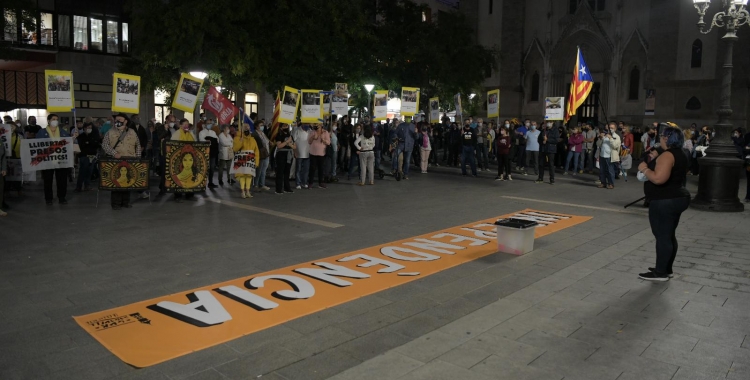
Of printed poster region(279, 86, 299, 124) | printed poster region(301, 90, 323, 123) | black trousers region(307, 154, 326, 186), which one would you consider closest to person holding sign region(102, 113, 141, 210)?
printed poster region(279, 86, 299, 124)

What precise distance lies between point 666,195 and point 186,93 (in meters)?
11.3

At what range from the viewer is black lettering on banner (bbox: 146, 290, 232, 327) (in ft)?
17.6

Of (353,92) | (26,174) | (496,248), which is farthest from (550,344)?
(353,92)

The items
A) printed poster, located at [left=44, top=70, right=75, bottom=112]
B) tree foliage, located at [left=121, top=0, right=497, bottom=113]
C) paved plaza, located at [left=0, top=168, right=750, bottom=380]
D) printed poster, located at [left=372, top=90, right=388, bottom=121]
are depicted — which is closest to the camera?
paved plaza, located at [left=0, top=168, right=750, bottom=380]

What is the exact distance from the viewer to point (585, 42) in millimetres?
39438

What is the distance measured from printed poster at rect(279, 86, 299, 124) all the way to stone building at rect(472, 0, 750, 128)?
27485 millimetres

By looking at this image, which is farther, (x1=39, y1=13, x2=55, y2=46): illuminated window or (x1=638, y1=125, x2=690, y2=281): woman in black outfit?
(x1=39, y1=13, x2=55, y2=46): illuminated window

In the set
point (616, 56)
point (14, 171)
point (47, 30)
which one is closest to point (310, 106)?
point (14, 171)

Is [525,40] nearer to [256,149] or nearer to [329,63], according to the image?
[329,63]

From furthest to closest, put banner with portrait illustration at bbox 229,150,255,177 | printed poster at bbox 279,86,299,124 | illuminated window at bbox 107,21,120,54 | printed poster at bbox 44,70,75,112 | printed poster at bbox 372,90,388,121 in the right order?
illuminated window at bbox 107,21,120,54
printed poster at bbox 372,90,388,121
printed poster at bbox 279,86,299,124
banner with portrait illustration at bbox 229,150,255,177
printed poster at bbox 44,70,75,112

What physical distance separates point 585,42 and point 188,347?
3996 centimetres

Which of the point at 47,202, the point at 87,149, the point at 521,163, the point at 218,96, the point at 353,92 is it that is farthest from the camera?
the point at 353,92

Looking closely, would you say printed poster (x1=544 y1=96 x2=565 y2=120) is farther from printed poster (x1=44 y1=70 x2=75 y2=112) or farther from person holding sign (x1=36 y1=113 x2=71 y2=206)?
person holding sign (x1=36 y1=113 x2=71 y2=206)

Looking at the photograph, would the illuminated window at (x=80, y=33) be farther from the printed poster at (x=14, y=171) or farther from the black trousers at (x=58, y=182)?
the black trousers at (x=58, y=182)
